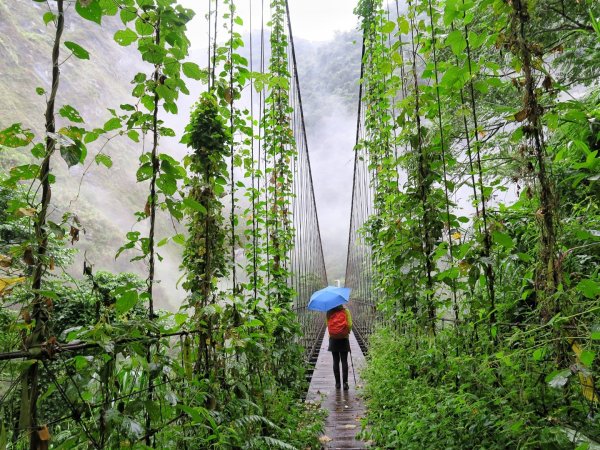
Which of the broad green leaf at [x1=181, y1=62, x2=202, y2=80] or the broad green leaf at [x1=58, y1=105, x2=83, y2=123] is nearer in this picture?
the broad green leaf at [x1=58, y1=105, x2=83, y2=123]

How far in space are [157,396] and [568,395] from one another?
1.23m

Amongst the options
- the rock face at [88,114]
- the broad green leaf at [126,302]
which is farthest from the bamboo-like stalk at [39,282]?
the rock face at [88,114]

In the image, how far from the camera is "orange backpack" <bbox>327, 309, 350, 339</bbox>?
4883mm

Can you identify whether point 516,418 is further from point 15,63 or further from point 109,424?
point 15,63

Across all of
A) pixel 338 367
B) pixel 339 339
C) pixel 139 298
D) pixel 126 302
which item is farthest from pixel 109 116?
pixel 126 302

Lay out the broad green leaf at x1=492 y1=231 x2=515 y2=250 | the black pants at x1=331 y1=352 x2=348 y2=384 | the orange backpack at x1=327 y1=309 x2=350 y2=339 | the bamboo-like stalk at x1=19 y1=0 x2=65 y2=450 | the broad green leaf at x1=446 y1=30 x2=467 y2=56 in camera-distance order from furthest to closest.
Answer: the orange backpack at x1=327 y1=309 x2=350 y2=339
the black pants at x1=331 y1=352 x2=348 y2=384
the broad green leaf at x1=446 y1=30 x2=467 y2=56
the broad green leaf at x1=492 y1=231 x2=515 y2=250
the bamboo-like stalk at x1=19 y1=0 x2=65 y2=450

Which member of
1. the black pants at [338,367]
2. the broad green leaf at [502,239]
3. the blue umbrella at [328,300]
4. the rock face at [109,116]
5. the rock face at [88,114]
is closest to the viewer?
the broad green leaf at [502,239]

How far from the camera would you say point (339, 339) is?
4.87 metres

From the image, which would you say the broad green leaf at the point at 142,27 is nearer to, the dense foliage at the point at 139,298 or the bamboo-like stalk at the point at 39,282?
the dense foliage at the point at 139,298

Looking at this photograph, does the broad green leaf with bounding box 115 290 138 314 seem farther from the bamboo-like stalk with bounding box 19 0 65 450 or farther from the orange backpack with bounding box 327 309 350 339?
the orange backpack with bounding box 327 309 350 339

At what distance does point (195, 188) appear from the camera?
1961 millimetres

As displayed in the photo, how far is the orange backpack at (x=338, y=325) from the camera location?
4883 mm

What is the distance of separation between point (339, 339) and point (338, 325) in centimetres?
18

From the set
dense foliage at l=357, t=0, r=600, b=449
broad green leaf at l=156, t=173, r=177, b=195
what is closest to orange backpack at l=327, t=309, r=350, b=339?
dense foliage at l=357, t=0, r=600, b=449
